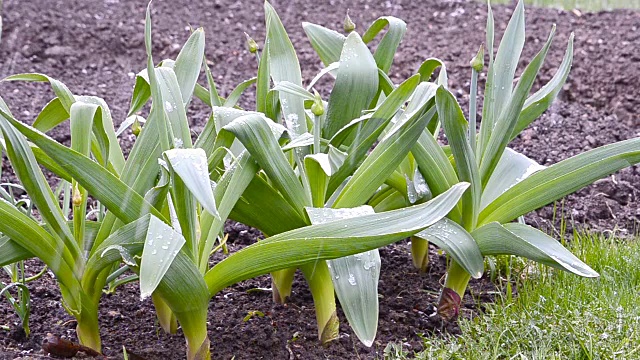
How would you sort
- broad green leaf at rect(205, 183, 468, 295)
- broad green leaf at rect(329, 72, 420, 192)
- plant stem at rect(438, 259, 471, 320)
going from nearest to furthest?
broad green leaf at rect(205, 183, 468, 295)
broad green leaf at rect(329, 72, 420, 192)
plant stem at rect(438, 259, 471, 320)

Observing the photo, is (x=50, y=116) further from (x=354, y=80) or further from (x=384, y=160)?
(x=384, y=160)

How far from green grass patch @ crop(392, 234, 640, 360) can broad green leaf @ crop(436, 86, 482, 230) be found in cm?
28

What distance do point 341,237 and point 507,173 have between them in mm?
836

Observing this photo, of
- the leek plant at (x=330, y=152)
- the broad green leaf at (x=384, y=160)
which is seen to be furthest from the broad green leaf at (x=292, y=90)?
the broad green leaf at (x=384, y=160)

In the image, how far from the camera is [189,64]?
84.0 inches

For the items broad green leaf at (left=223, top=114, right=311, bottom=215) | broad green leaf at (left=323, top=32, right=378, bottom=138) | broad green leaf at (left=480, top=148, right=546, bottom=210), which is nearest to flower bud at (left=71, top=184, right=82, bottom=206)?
broad green leaf at (left=223, top=114, right=311, bottom=215)

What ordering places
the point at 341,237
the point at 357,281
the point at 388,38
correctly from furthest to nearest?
the point at 388,38
the point at 357,281
the point at 341,237

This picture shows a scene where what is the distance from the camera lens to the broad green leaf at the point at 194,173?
1433mm

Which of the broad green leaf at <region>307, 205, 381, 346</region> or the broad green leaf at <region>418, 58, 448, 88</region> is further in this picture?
the broad green leaf at <region>418, 58, 448, 88</region>

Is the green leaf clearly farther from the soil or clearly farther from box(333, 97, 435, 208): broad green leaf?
the soil

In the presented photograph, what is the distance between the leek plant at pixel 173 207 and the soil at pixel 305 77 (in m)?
0.24

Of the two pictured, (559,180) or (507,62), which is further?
(507,62)

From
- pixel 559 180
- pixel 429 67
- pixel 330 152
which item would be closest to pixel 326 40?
pixel 429 67

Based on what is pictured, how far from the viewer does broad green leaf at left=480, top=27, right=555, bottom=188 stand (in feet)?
6.57
